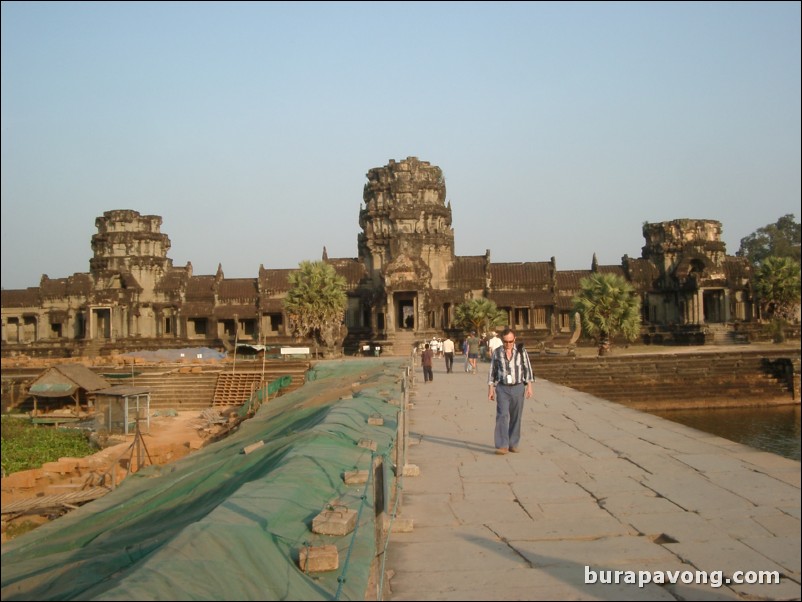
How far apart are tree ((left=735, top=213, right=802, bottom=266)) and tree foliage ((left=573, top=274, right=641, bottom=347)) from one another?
19643mm

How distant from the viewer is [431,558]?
6129 millimetres

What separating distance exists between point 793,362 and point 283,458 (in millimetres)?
30789

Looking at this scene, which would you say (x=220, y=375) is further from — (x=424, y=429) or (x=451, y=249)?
(x=424, y=429)

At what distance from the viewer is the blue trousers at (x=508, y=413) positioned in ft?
33.5

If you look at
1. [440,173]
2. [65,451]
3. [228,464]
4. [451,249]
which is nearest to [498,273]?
[451,249]

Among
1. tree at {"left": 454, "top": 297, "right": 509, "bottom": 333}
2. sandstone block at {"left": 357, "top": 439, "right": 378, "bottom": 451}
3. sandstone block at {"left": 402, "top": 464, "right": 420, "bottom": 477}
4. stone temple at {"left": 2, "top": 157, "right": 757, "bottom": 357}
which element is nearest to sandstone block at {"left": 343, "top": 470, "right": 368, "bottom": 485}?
sandstone block at {"left": 357, "top": 439, "right": 378, "bottom": 451}

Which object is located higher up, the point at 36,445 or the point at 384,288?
the point at 384,288

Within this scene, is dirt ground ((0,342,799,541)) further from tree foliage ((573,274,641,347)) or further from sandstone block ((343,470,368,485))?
tree foliage ((573,274,641,347))

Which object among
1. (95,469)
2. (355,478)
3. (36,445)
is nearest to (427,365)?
(95,469)

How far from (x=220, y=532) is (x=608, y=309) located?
31790 mm

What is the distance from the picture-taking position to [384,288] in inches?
1629

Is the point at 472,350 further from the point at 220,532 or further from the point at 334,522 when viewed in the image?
the point at 220,532

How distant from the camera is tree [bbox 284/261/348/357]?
38.4 metres

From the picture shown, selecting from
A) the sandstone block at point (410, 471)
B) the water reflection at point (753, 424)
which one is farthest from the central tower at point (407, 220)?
the sandstone block at point (410, 471)
